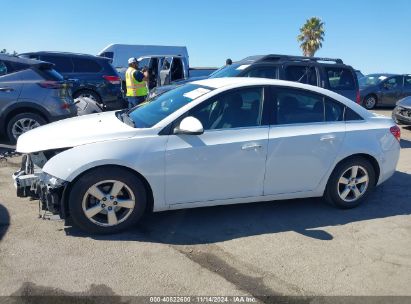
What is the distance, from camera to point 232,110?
4211mm

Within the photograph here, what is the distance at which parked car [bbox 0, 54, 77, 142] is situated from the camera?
6.98 metres

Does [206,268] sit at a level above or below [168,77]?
below

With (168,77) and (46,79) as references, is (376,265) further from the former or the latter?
(168,77)

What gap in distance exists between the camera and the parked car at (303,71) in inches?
326

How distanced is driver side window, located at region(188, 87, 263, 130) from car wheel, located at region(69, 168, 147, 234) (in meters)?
0.96

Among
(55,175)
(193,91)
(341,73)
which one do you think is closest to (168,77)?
(341,73)

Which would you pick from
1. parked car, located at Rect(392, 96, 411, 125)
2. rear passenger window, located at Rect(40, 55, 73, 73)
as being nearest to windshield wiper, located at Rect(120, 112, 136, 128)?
rear passenger window, located at Rect(40, 55, 73, 73)

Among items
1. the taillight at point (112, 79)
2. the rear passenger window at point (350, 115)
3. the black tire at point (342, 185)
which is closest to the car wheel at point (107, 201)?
the black tire at point (342, 185)

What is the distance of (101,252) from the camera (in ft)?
11.7

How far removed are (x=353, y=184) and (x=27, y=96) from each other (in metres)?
5.68

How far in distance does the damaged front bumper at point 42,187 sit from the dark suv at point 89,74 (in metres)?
6.99

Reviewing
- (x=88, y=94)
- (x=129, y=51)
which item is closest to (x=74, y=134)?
(x=88, y=94)

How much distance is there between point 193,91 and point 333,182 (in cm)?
200

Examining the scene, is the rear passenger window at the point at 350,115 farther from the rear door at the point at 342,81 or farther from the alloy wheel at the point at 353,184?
the rear door at the point at 342,81
